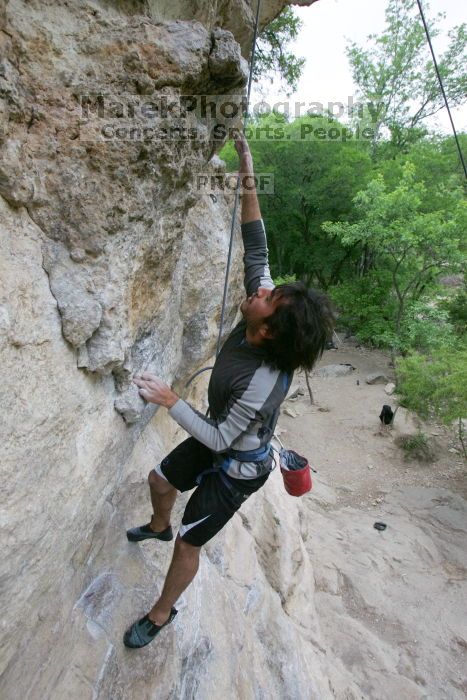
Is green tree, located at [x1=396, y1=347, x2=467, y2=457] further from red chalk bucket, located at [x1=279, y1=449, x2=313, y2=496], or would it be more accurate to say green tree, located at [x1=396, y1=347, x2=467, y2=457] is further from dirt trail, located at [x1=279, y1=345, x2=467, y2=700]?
red chalk bucket, located at [x1=279, y1=449, x2=313, y2=496]

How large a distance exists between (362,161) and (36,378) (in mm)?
16260

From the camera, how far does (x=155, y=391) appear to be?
2254 mm

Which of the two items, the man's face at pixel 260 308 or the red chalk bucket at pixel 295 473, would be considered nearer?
the man's face at pixel 260 308

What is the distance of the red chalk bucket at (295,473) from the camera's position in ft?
7.85

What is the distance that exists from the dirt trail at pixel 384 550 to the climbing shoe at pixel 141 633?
2263 mm

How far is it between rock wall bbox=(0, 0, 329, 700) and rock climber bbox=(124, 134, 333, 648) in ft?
0.99

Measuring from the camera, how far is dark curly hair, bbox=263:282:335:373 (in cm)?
196

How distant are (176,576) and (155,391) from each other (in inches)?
41.1

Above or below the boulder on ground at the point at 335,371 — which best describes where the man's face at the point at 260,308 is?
above

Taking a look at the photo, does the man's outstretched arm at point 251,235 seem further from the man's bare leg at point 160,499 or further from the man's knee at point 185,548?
the man's knee at point 185,548

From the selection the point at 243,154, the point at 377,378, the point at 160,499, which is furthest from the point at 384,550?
the point at 377,378

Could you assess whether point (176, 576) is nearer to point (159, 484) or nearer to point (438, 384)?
point (159, 484)

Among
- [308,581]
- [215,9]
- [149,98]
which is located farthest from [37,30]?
[308,581]

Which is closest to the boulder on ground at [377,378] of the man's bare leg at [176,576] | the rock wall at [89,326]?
the rock wall at [89,326]
